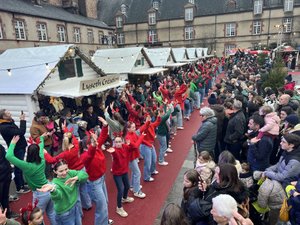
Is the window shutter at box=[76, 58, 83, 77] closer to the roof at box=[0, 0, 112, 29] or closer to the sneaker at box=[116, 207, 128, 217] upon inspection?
the sneaker at box=[116, 207, 128, 217]

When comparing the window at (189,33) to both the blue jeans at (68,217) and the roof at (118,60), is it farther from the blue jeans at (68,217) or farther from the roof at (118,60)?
the blue jeans at (68,217)

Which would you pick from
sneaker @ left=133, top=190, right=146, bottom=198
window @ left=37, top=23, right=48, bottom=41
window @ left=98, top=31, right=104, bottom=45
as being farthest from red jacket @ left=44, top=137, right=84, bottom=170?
window @ left=98, top=31, right=104, bottom=45

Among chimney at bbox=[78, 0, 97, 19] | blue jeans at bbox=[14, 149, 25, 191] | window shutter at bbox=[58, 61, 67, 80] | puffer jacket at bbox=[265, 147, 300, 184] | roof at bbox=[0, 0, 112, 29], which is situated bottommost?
blue jeans at bbox=[14, 149, 25, 191]

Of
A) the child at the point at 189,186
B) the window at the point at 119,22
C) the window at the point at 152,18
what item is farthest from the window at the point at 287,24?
the child at the point at 189,186

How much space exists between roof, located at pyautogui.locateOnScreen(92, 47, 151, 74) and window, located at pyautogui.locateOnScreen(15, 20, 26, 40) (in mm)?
11220

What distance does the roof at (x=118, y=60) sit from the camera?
1443 centimetres

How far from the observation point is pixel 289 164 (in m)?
3.61

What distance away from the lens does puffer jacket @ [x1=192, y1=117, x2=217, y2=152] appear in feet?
18.0

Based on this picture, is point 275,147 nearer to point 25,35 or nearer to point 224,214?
point 224,214

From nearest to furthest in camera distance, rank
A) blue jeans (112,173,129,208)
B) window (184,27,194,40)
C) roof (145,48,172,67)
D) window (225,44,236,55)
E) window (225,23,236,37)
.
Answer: blue jeans (112,173,129,208), roof (145,48,172,67), window (225,23,236,37), window (225,44,236,55), window (184,27,194,40)

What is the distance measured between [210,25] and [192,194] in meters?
40.1

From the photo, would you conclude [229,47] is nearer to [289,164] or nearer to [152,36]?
[152,36]

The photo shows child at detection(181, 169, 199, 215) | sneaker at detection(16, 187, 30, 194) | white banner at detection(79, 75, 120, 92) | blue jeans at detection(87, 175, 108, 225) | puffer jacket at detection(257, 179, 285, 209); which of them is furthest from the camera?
white banner at detection(79, 75, 120, 92)

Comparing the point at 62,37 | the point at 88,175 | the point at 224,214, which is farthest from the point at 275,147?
the point at 62,37
